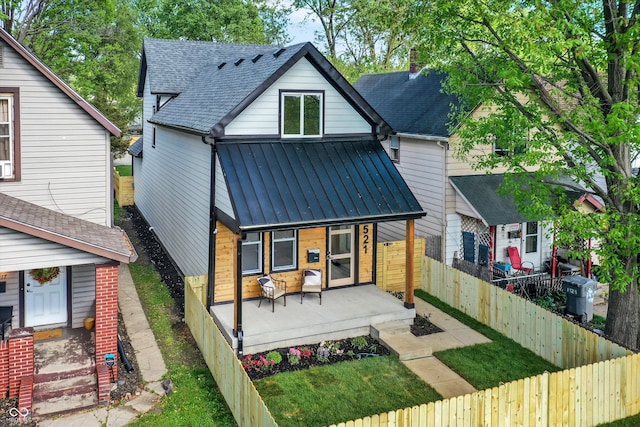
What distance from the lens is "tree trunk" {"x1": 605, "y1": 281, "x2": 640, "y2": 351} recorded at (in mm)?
13109

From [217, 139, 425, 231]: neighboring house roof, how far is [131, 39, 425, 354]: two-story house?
1.2 inches

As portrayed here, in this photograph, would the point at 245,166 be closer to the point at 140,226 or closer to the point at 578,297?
the point at 578,297

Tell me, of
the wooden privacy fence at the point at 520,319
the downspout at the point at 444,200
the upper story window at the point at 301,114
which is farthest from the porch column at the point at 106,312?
the downspout at the point at 444,200

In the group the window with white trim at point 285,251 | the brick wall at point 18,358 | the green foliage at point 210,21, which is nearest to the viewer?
the brick wall at point 18,358

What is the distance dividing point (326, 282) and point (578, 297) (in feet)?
24.7

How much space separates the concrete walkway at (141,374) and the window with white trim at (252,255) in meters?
3.17

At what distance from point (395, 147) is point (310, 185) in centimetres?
900

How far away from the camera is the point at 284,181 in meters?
14.2

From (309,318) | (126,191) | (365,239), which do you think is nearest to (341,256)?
(365,239)

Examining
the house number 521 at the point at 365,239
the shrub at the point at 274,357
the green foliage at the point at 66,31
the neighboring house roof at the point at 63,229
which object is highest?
the green foliage at the point at 66,31

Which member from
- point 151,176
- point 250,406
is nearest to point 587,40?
point 250,406

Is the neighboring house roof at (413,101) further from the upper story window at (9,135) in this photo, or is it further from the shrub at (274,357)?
the upper story window at (9,135)

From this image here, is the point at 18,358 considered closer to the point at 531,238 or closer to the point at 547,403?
the point at 547,403

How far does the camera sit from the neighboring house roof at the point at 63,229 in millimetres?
10750
